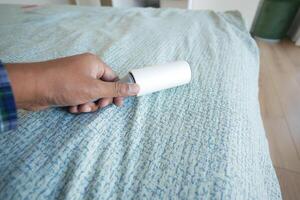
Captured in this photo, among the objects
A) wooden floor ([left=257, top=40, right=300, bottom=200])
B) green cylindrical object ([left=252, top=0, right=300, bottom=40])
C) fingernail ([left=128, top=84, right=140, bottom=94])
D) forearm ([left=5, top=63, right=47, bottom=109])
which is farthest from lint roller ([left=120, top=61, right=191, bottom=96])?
green cylindrical object ([left=252, top=0, right=300, bottom=40])

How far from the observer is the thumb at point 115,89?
0.43 meters

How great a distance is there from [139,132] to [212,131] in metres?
0.16

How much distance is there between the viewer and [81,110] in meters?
0.44

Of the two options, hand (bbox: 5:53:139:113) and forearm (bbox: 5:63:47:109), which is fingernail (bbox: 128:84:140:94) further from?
forearm (bbox: 5:63:47:109)

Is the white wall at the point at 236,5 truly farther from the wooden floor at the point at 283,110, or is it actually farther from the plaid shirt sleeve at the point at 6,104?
the plaid shirt sleeve at the point at 6,104

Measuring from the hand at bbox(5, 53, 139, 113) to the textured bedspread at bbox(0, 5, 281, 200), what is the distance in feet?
0.10

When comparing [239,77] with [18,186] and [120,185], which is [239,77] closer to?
[120,185]

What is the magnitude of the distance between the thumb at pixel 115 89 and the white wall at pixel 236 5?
2168 millimetres

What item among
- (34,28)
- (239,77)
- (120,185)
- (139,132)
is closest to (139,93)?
(139,132)

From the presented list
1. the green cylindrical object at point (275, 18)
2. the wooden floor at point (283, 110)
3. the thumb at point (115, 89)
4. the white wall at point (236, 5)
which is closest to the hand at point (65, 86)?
the thumb at point (115, 89)

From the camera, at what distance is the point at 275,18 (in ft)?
6.86

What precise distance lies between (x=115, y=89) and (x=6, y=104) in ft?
0.69

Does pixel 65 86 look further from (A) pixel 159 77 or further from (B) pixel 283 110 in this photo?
(B) pixel 283 110

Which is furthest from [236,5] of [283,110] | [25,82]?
[25,82]
